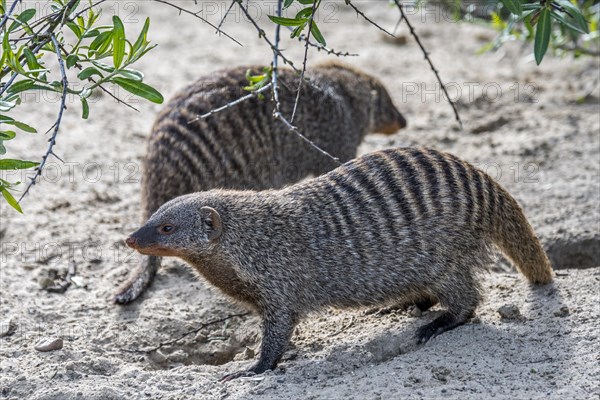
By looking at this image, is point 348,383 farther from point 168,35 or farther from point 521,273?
point 168,35

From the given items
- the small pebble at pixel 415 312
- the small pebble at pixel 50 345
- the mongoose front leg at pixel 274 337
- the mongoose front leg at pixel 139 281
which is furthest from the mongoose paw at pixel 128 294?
the small pebble at pixel 415 312

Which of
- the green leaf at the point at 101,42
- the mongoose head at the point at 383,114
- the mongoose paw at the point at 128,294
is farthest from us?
the mongoose head at the point at 383,114

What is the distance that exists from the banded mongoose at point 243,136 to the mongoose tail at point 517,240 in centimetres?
99

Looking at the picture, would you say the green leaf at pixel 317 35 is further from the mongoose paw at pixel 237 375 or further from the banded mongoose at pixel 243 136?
the mongoose paw at pixel 237 375

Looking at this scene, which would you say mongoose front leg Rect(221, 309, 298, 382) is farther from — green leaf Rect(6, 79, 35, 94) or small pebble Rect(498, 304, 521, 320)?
green leaf Rect(6, 79, 35, 94)

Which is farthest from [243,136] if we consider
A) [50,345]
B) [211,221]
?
[50,345]

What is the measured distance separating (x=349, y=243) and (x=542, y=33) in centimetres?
103

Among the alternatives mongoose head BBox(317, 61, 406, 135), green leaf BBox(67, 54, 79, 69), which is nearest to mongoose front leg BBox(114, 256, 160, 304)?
green leaf BBox(67, 54, 79, 69)

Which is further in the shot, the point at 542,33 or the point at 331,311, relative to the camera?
the point at 331,311

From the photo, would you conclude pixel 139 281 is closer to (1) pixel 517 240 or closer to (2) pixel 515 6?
(1) pixel 517 240

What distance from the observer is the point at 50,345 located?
3.27 metres

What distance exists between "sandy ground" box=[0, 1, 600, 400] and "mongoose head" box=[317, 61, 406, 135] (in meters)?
0.35

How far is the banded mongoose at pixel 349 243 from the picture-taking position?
319 cm

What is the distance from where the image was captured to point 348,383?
2.82 m
